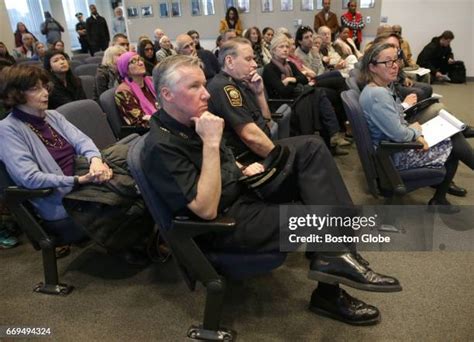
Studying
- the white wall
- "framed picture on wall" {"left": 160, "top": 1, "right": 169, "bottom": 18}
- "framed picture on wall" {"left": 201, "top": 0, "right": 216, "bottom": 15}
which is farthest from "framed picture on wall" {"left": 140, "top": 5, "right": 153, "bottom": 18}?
the white wall

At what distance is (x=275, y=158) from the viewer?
1489 millimetres

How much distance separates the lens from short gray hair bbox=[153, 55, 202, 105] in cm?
132

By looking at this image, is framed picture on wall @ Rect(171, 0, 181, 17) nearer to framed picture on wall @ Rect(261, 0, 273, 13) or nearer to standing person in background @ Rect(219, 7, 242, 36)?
standing person in background @ Rect(219, 7, 242, 36)

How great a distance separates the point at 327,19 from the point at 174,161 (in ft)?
20.6

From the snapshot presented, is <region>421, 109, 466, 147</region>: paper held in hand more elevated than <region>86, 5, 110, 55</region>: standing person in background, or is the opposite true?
<region>86, 5, 110, 55</region>: standing person in background

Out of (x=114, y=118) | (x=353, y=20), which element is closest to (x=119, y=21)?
(x=353, y=20)

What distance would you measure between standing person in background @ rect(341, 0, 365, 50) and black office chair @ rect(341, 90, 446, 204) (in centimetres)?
511

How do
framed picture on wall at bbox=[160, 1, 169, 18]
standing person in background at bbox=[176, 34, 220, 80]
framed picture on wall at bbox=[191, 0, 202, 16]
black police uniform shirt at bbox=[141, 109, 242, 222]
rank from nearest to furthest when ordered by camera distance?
1. black police uniform shirt at bbox=[141, 109, 242, 222]
2. standing person in background at bbox=[176, 34, 220, 80]
3. framed picture on wall at bbox=[191, 0, 202, 16]
4. framed picture on wall at bbox=[160, 1, 169, 18]

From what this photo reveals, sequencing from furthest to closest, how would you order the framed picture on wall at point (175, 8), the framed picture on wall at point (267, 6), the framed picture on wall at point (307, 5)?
the framed picture on wall at point (175, 8) < the framed picture on wall at point (267, 6) < the framed picture on wall at point (307, 5)

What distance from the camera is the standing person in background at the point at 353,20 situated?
6469 millimetres

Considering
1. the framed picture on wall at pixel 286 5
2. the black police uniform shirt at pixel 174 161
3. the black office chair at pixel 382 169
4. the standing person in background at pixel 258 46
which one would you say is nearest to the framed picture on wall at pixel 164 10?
the framed picture on wall at pixel 286 5

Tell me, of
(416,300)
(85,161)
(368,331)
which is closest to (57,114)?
(85,161)

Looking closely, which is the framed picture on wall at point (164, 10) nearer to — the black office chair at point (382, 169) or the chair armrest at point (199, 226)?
the black office chair at point (382, 169)

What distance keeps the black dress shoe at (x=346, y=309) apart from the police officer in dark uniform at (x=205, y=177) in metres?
0.26
